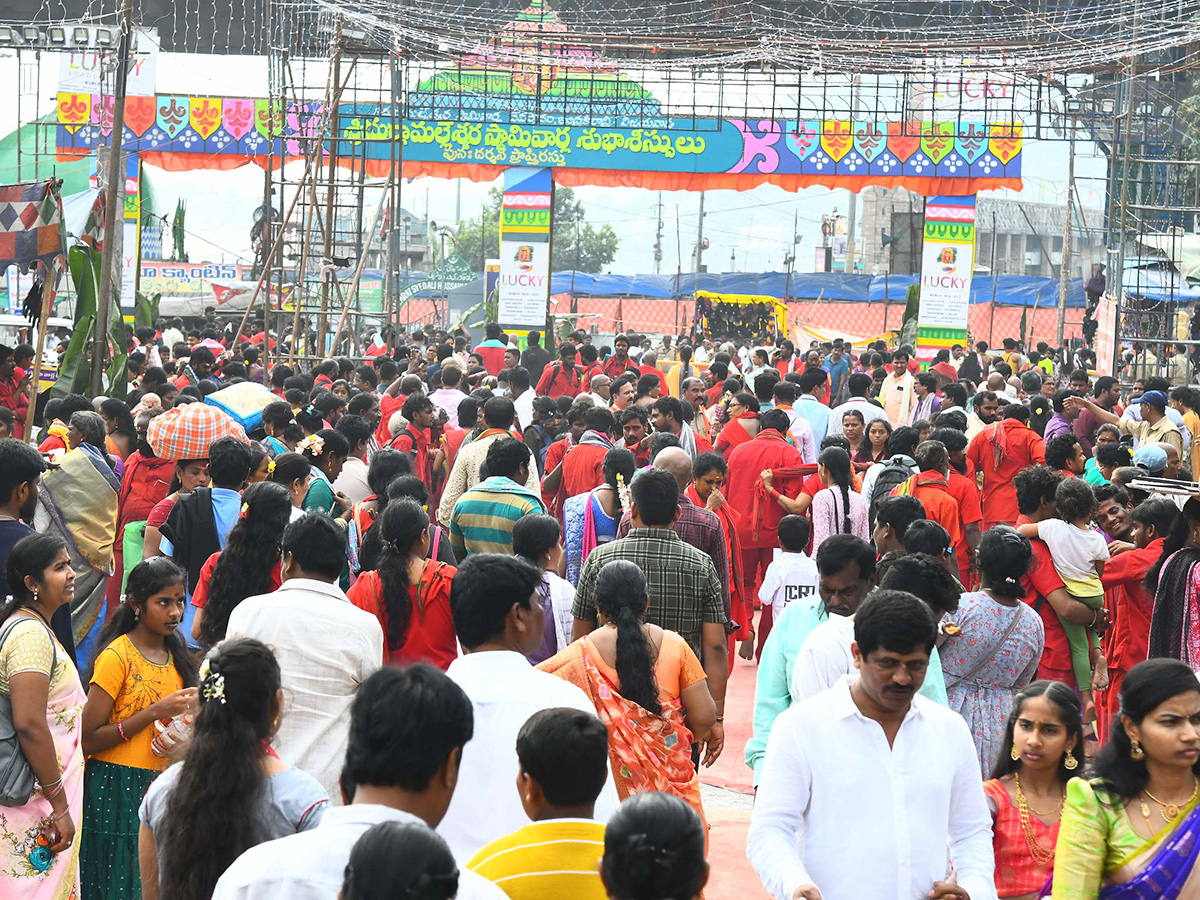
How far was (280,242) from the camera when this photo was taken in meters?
→ 16.3

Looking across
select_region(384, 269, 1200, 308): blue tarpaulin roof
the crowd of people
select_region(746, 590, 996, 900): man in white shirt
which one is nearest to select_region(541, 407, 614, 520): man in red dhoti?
the crowd of people

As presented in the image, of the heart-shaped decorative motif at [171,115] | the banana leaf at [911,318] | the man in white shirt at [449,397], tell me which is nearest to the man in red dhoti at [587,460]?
the man in white shirt at [449,397]

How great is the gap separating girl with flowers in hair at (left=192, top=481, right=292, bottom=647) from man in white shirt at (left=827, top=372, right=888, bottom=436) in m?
5.18

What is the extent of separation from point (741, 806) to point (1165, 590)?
2.32 meters

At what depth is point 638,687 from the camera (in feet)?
13.4

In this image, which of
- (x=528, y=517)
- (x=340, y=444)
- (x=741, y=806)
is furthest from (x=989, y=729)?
(x=340, y=444)

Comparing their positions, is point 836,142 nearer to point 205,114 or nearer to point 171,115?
point 205,114

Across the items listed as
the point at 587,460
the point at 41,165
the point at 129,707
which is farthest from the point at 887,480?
the point at 41,165

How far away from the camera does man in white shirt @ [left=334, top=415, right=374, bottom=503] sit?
7531 millimetres

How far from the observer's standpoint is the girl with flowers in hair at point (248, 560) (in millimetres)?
4852

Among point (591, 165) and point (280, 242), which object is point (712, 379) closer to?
point (280, 242)

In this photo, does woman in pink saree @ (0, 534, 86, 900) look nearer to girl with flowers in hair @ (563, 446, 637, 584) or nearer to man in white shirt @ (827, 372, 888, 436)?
girl with flowers in hair @ (563, 446, 637, 584)

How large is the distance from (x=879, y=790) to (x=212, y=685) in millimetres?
1463

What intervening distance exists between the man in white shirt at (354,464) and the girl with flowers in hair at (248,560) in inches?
102
